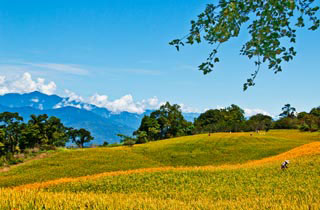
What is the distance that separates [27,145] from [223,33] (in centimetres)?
7428

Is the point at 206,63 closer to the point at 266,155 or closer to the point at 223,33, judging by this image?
the point at 223,33

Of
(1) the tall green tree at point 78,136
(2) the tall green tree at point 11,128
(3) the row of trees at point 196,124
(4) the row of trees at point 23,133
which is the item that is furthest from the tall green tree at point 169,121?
→ (2) the tall green tree at point 11,128

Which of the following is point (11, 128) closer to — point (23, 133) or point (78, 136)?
point (23, 133)

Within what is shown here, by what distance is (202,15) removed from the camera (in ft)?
13.4

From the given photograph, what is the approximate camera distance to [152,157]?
4666 cm

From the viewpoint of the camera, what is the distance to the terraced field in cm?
566

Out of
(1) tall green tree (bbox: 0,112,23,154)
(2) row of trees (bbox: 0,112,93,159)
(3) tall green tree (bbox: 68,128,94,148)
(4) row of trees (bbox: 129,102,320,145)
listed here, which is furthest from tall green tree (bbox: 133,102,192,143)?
(1) tall green tree (bbox: 0,112,23,154)

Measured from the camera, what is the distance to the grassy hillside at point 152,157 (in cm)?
3466

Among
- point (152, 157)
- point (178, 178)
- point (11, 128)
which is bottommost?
point (152, 157)

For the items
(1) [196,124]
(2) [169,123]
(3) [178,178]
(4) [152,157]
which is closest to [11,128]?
(4) [152,157]

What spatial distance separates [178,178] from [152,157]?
2818cm

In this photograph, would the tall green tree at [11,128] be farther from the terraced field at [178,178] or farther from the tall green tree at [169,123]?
the tall green tree at [169,123]

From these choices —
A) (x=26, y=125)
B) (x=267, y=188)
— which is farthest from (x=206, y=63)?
(x=26, y=125)

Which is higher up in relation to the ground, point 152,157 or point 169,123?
point 169,123
